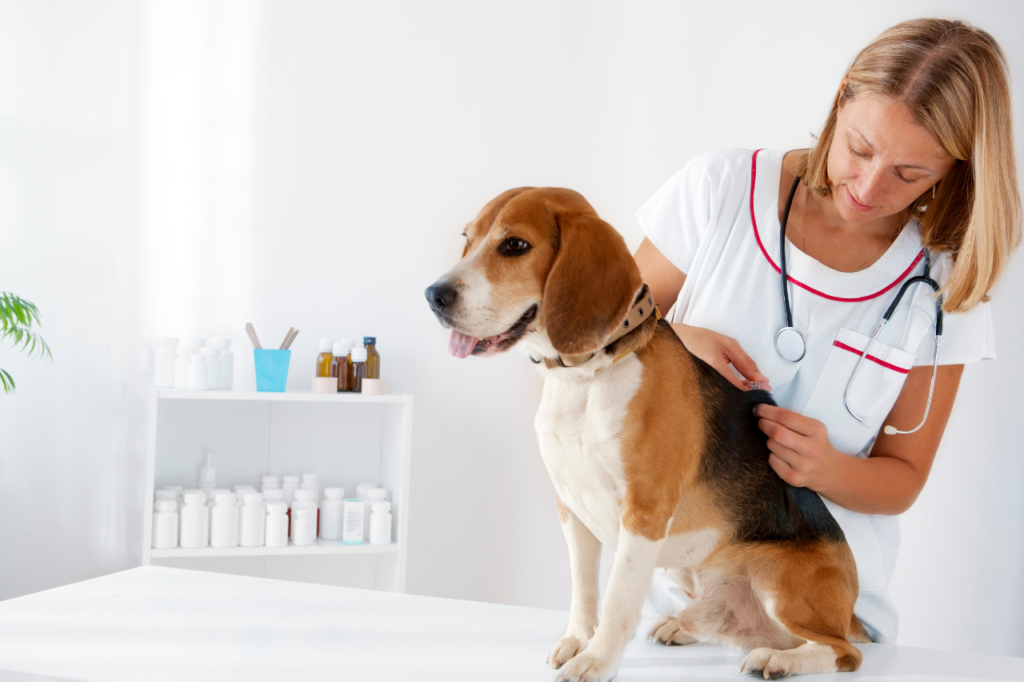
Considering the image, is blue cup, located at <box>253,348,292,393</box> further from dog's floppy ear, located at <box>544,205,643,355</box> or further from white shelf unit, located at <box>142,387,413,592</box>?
dog's floppy ear, located at <box>544,205,643,355</box>

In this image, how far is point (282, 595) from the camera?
1.13 metres

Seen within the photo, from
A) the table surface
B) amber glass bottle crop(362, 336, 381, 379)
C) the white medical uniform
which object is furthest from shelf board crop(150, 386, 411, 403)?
the white medical uniform

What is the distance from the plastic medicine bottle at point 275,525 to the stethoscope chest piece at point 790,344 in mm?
1894

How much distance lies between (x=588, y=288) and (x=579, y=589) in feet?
1.39

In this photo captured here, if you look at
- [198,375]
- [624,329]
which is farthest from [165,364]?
[624,329]

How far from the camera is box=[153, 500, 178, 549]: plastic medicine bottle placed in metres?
2.40

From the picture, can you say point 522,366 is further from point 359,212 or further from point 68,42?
point 68,42

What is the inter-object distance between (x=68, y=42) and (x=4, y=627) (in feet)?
7.96

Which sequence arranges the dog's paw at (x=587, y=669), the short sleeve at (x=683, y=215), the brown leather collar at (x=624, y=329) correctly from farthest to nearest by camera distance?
the short sleeve at (x=683, y=215), the brown leather collar at (x=624, y=329), the dog's paw at (x=587, y=669)

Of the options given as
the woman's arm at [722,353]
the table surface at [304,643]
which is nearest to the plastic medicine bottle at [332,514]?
the table surface at [304,643]

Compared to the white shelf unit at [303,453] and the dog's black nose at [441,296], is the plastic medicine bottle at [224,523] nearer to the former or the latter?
the white shelf unit at [303,453]

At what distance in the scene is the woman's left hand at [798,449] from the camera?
43.8 inches

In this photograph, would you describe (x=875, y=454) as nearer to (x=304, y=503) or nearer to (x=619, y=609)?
(x=619, y=609)

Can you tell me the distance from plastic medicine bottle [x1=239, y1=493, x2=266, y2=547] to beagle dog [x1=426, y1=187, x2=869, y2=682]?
70.4 inches
